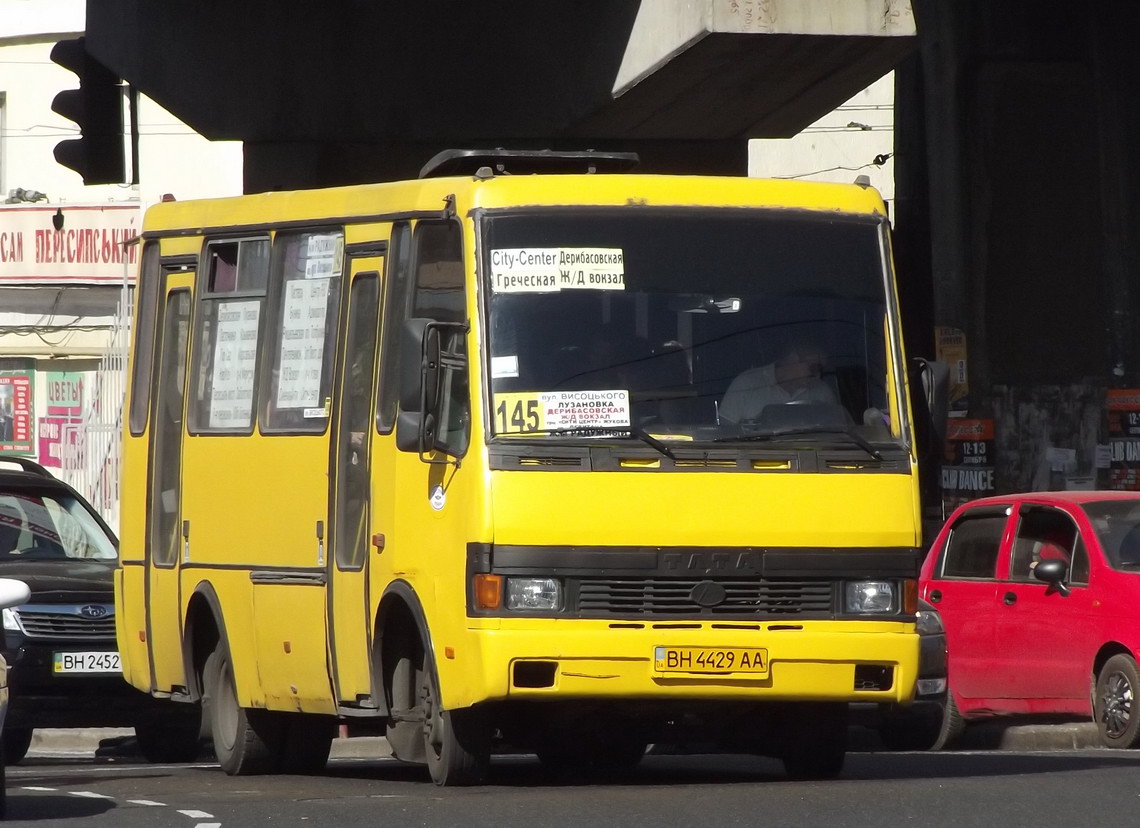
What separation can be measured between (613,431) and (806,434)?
0.84 m

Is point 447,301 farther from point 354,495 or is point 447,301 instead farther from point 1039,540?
point 1039,540

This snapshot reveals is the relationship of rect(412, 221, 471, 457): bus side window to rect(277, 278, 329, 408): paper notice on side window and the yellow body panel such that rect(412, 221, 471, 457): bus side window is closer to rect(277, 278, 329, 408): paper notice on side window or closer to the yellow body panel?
the yellow body panel

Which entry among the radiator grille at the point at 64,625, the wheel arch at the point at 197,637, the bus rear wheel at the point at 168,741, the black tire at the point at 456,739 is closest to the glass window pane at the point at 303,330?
the wheel arch at the point at 197,637

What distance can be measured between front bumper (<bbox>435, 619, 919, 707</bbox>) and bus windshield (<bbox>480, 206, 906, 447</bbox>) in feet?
2.59

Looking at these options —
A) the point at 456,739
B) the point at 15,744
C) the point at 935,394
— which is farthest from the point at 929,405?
the point at 15,744

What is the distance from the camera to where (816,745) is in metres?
11.5

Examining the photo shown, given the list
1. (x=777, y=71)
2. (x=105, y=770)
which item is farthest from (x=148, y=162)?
(x=105, y=770)

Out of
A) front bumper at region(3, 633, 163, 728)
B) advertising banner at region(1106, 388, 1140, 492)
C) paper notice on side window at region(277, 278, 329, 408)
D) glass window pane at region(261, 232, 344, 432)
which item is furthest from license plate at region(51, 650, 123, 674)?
advertising banner at region(1106, 388, 1140, 492)

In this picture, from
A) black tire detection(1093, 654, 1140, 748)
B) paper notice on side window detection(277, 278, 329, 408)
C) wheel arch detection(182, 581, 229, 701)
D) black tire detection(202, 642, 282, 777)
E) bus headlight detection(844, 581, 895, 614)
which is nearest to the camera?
bus headlight detection(844, 581, 895, 614)

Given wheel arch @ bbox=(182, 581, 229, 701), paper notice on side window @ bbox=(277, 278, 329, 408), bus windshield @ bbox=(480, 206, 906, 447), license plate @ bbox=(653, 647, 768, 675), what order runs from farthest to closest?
wheel arch @ bbox=(182, 581, 229, 701) → paper notice on side window @ bbox=(277, 278, 329, 408) → bus windshield @ bbox=(480, 206, 906, 447) → license plate @ bbox=(653, 647, 768, 675)

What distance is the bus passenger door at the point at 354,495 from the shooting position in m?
11.3

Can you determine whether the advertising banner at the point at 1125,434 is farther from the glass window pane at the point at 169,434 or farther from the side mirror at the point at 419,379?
the side mirror at the point at 419,379

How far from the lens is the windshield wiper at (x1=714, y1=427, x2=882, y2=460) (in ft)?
34.4

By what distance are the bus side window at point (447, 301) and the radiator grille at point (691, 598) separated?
82 centimetres
